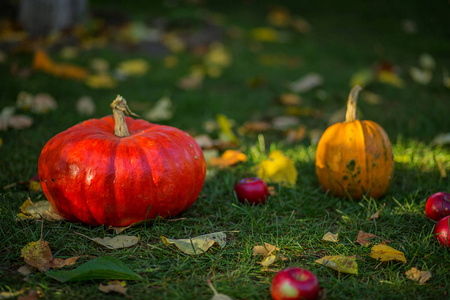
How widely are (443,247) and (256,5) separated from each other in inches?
304

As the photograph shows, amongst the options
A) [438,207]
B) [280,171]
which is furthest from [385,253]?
[280,171]

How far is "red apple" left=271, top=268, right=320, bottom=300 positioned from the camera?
1407 mm

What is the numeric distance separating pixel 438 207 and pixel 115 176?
1.67 m

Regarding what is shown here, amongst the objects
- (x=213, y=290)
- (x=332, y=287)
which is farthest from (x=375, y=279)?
(x=213, y=290)

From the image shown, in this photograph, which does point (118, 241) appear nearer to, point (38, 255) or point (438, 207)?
point (38, 255)

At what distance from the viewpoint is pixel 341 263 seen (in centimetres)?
169

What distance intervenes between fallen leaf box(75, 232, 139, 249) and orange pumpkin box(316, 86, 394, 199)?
3.99 ft

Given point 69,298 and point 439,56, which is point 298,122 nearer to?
point 69,298

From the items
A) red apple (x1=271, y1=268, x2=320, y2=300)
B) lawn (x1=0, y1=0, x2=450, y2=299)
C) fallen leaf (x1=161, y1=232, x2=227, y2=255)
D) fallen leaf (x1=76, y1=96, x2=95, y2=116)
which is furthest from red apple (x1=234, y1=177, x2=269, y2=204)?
fallen leaf (x1=76, y1=96, x2=95, y2=116)

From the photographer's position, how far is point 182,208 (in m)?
2.11

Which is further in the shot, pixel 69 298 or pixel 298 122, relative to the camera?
pixel 298 122

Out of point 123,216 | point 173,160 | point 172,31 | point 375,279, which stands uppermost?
point 172,31

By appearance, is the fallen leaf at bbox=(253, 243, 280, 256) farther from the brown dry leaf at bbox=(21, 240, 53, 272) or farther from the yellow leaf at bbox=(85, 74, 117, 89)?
the yellow leaf at bbox=(85, 74, 117, 89)

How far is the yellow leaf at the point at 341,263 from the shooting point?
166 centimetres
